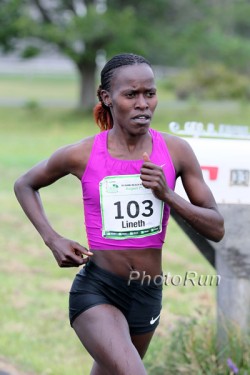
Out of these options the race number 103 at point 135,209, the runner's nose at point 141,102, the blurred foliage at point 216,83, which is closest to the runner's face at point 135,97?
the runner's nose at point 141,102

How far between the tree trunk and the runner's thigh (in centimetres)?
2492

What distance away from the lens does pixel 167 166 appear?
3.79 m

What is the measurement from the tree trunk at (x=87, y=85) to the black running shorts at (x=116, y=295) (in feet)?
81.2

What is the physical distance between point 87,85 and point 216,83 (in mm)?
5925

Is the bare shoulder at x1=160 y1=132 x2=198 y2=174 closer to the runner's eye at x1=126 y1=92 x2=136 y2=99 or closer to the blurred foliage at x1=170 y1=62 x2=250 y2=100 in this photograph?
the runner's eye at x1=126 y1=92 x2=136 y2=99

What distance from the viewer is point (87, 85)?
28.9 m

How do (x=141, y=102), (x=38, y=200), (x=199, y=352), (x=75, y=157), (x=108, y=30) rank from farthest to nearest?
(x=108, y=30) < (x=199, y=352) < (x=38, y=200) < (x=75, y=157) < (x=141, y=102)

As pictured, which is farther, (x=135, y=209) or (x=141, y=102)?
(x=135, y=209)

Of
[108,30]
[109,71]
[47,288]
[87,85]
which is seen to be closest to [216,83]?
[87,85]

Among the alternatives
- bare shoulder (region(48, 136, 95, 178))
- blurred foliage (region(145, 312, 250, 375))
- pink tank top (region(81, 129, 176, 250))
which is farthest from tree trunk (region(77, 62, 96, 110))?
pink tank top (region(81, 129, 176, 250))

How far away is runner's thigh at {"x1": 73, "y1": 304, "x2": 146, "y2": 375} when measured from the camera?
3510 mm

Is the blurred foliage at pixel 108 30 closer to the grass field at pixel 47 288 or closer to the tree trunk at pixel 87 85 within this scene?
the tree trunk at pixel 87 85

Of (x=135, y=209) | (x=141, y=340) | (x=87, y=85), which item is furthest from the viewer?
(x=87, y=85)

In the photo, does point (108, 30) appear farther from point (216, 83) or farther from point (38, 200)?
point (38, 200)
